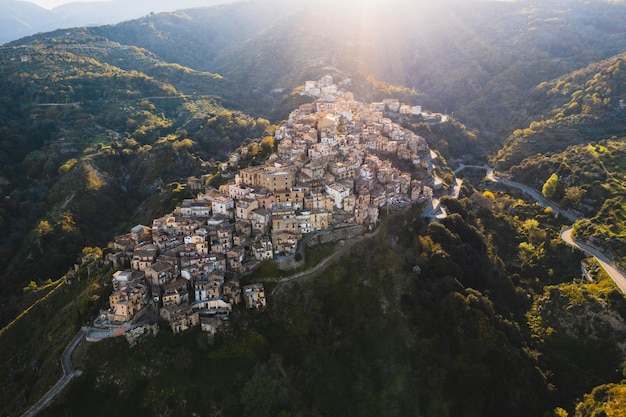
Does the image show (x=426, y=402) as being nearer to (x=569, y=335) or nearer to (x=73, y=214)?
(x=569, y=335)

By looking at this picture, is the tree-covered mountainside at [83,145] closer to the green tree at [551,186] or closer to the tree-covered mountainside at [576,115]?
the green tree at [551,186]

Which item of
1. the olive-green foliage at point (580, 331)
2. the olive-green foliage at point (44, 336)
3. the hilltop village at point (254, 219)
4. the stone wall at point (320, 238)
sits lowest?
the olive-green foliage at point (580, 331)

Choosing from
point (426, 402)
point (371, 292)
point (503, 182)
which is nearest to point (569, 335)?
point (426, 402)

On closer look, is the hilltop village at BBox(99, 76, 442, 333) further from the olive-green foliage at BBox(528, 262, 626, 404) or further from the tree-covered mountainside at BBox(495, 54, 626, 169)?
the tree-covered mountainside at BBox(495, 54, 626, 169)

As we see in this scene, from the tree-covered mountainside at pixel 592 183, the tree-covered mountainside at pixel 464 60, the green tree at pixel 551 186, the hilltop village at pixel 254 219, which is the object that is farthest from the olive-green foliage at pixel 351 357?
the tree-covered mountainside at pixel 464 60

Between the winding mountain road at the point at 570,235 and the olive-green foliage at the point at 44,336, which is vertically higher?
the olive-green foliage at the point at 44,336

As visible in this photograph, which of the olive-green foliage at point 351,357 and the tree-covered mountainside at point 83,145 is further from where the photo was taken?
the tree-covered mountainside at point 83,145
